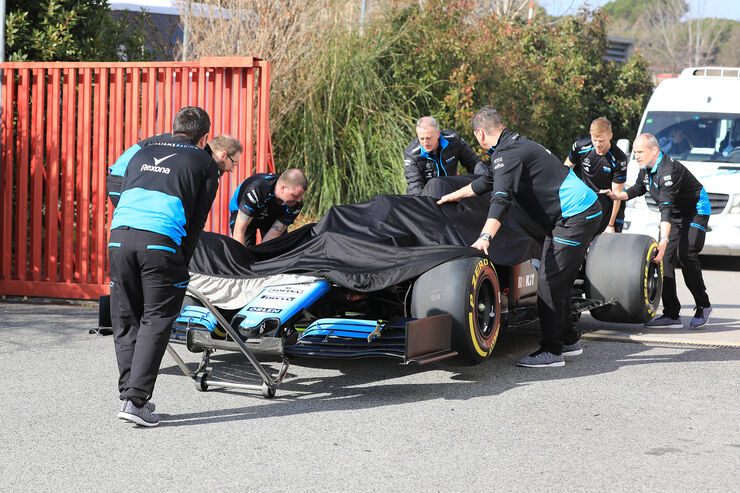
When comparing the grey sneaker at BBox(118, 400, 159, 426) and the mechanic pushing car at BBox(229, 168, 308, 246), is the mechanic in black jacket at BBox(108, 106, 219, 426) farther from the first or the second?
the mechanic pushing car at BBox(229, 168, 308, 246)

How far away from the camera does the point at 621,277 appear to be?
7.91 metres

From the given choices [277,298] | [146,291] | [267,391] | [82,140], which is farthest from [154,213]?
[82,140]

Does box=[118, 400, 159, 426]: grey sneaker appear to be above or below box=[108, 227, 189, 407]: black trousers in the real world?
below

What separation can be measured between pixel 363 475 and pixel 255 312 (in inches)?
73.3

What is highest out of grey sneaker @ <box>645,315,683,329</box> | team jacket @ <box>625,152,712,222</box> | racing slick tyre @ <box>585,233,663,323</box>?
team jacket @ <box>625,152,712,222</box>

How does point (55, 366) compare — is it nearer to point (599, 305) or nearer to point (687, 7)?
point (599, 305)

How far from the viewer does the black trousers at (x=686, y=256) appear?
338 inches

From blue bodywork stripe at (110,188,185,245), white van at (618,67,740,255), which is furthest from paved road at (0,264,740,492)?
white van at (618,67,740,255)

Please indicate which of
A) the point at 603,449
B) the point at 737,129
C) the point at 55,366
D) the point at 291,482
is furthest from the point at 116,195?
the point at 737,129

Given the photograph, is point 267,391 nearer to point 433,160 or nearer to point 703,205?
point 433,160

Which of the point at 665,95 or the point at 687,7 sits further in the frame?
the point at 687,7

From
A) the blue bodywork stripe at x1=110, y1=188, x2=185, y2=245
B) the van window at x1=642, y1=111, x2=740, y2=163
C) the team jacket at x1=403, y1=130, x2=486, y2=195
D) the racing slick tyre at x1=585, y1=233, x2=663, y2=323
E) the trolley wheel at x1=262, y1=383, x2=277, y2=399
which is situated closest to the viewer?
the blue bodywork stripe at x1=110, y1=188, x2=185, y2=245

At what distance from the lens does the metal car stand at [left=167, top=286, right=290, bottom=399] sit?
540 cm

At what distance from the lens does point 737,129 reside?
1370 centimetres
